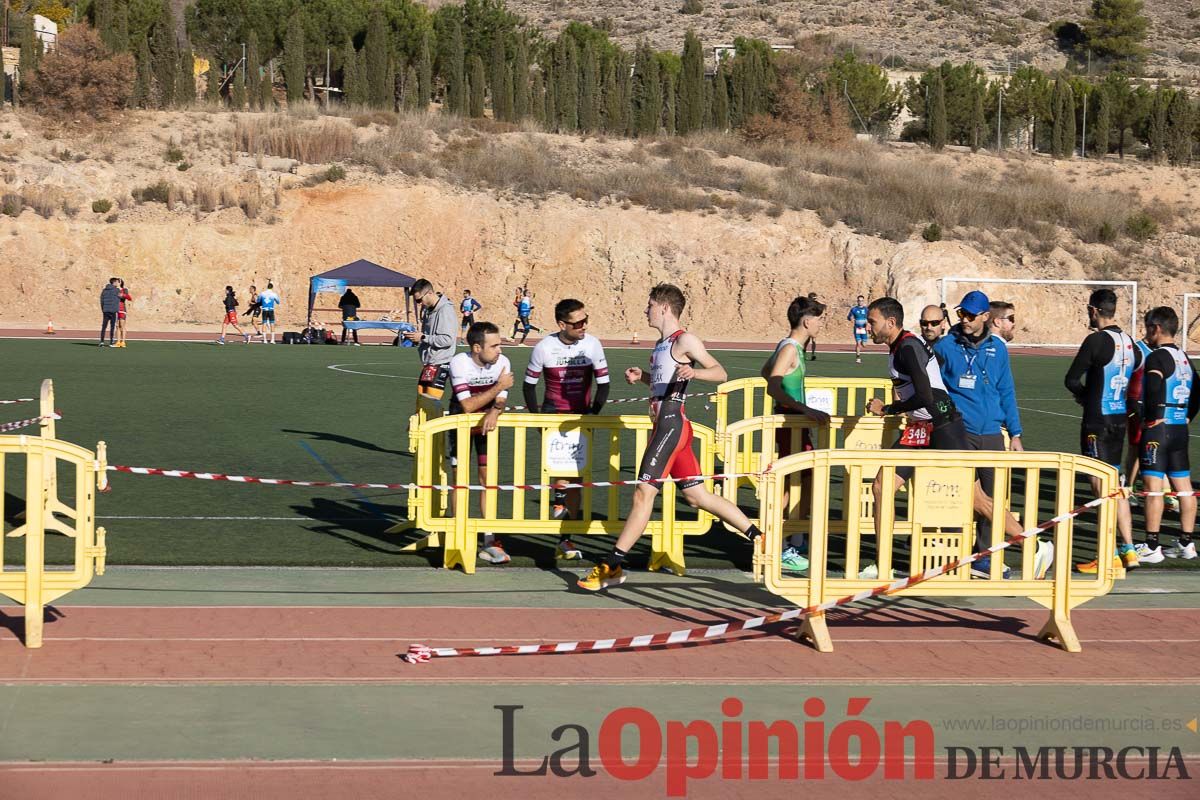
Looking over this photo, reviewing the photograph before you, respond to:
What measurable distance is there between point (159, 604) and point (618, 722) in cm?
364

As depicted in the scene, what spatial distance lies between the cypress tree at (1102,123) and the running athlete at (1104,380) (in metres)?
72.0

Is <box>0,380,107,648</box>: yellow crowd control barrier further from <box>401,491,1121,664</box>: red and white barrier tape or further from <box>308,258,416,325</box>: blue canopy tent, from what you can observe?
<box>308,258,416,325</box>: blue canopy tent

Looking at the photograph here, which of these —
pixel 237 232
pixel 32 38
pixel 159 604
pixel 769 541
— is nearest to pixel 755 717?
pixel 769 541

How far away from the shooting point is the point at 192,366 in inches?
1256

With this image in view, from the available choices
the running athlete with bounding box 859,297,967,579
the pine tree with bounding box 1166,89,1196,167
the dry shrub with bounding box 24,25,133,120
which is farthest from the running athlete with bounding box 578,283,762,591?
the pine tree with bounding box 1166,89,1196,167

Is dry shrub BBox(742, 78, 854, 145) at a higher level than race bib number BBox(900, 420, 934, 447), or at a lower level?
A: higher

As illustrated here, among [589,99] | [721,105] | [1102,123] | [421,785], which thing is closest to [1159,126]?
[1102,123]

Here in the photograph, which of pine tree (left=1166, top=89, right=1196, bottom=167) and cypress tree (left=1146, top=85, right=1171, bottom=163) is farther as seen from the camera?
cypress tree (left=1146, top=85, right=1171, bottom=163)

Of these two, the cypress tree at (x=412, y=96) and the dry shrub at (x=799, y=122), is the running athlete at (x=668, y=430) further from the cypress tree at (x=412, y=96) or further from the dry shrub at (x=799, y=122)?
the dry shrub at (x=799, y=122)

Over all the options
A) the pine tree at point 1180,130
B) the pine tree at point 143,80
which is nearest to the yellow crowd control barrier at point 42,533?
the pine tree at point 143,80

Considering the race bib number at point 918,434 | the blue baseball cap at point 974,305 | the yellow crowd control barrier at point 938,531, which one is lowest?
the yellow crowd control barrier at point 938,531

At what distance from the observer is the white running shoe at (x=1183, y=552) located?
11.3 metres

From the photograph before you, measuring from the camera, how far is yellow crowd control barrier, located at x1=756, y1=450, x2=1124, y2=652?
8320 millimetres

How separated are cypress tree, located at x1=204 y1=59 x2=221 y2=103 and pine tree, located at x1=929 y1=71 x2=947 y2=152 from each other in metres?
36.5
